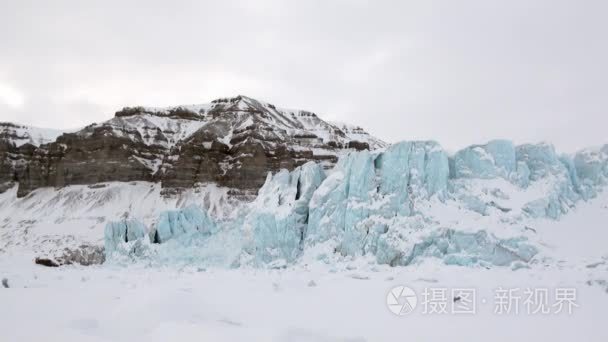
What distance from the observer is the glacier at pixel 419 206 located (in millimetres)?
22547

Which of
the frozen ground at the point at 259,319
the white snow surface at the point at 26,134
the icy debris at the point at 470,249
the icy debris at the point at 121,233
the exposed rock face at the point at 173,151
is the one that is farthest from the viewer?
the white snow surface at the point at 26,134

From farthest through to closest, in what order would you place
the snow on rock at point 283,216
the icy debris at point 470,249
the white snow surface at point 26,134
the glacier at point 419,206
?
the white snow surface at point 26,134 < the snow on rock at point 283,216 < the glacier at point 419,206 < the icy debris at point 470,249

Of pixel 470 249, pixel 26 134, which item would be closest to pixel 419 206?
pixel 470 249

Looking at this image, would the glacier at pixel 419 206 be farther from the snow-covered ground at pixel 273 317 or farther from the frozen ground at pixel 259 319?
the frozen ground at pixel 259 319

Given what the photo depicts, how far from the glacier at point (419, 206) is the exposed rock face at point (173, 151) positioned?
224 ft

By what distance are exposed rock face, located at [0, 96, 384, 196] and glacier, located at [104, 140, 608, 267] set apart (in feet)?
224

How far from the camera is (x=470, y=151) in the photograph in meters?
27.0

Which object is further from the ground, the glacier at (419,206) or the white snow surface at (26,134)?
the white snow surface at (26,134)

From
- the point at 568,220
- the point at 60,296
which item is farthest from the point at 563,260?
the point at 60,296

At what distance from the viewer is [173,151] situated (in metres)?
111

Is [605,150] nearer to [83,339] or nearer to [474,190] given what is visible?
[474,190]

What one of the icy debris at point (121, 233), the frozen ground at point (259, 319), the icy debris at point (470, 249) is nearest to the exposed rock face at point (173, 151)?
the icy debris at point (121, 233)

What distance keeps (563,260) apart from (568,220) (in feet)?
15.1

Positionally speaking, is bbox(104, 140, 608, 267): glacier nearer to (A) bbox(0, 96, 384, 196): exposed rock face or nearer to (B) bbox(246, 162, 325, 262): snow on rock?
(B) bbox(246, 162, 325, 262): snow on rock
